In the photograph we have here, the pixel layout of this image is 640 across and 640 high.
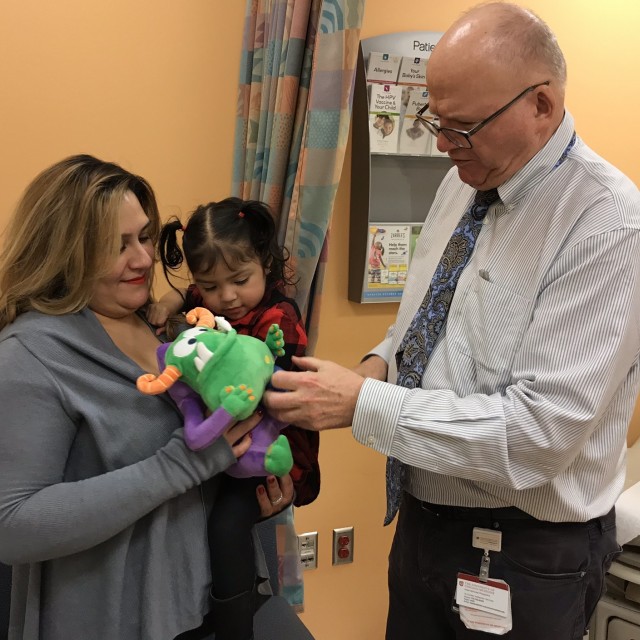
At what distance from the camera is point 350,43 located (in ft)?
4.86

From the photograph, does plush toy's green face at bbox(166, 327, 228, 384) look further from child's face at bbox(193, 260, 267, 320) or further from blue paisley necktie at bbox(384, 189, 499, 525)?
blue paisley necktie at bbox(384, 189, 499, 525)

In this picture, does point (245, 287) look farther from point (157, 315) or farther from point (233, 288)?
point (157, 315)

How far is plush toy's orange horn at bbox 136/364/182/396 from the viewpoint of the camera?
3.57 ft

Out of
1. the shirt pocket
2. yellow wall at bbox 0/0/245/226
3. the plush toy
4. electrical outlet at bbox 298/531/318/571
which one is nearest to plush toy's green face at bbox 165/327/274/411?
the plush toy

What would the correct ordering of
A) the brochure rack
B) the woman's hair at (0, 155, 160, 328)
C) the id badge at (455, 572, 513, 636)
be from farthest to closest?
the brochure rack < the id badge at (455, 572, 513, 636) < the woman's hair at (0, 155, 160, 328)

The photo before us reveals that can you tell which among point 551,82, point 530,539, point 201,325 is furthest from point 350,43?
point 530,539

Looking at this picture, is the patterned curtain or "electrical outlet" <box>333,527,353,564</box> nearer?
the patterned curtain

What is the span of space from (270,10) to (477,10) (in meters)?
0.72

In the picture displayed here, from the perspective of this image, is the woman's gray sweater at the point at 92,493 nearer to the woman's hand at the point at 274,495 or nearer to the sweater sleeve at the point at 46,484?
the sweater sleeve at the point at 46,484

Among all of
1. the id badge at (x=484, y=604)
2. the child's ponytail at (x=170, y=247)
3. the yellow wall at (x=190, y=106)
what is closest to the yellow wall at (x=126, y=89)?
the yellow wall at (x=190, y=106)

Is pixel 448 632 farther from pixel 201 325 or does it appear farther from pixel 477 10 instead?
pixel 477 10

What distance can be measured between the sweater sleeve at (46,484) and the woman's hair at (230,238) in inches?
18.9

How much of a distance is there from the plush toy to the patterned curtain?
0.51 m

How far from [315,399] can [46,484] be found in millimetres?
481
